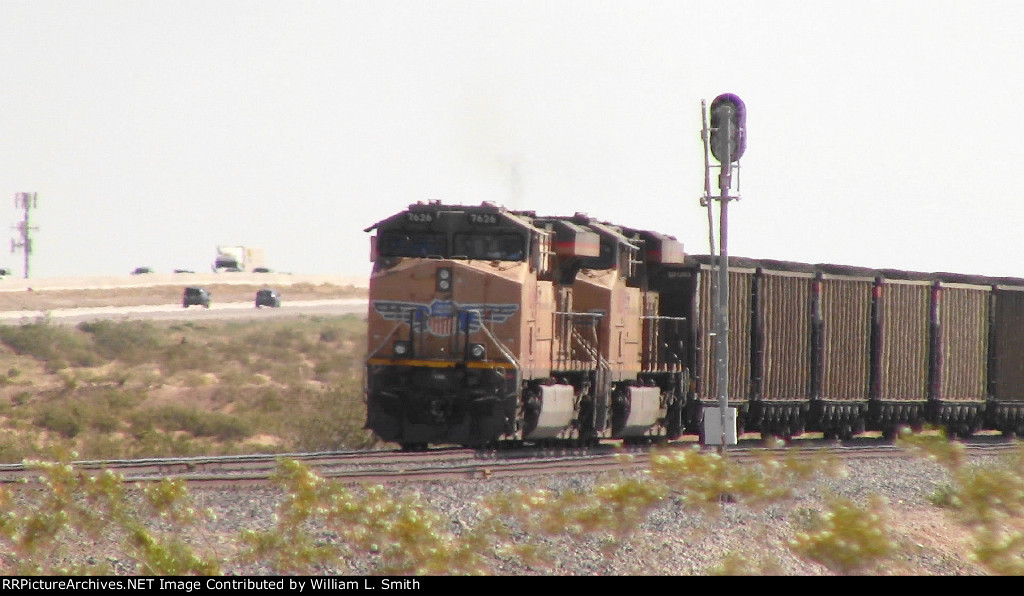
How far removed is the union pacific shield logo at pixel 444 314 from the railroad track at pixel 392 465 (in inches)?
75.1

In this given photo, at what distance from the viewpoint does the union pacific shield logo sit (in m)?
20.5

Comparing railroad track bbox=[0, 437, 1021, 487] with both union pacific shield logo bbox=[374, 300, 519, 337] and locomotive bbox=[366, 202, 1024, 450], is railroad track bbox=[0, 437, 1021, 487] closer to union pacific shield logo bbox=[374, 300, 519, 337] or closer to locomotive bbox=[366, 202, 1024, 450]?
locomotive bbox=[366, 202, 1024, 450]

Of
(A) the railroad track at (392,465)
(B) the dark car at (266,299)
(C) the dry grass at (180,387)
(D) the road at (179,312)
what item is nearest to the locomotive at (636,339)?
(A) the railroad track at (392,465)

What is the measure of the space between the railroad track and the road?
4494 cm

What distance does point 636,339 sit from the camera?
24.2m

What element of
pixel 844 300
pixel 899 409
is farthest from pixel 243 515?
pixel 899 409

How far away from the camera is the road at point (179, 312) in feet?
228

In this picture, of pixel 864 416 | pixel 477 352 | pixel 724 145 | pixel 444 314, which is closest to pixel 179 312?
pixel 864 416

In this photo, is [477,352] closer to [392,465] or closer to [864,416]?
[392,465]

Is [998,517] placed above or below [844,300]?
below
